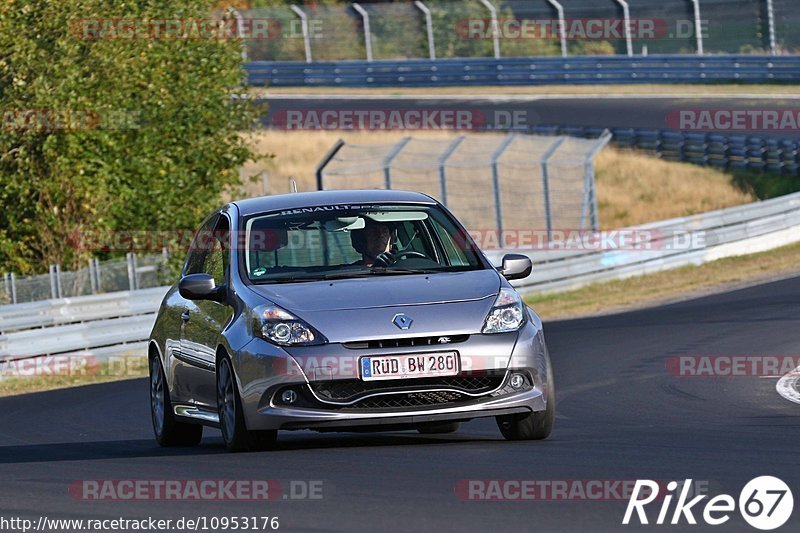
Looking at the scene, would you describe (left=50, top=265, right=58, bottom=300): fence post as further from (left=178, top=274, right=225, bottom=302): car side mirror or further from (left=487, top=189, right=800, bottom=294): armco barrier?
(left=178, top=274, right=225, bottom=302): car side mirror

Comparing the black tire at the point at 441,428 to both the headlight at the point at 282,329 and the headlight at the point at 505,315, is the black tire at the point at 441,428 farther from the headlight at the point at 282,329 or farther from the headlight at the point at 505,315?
the headlight at the point at 282,329

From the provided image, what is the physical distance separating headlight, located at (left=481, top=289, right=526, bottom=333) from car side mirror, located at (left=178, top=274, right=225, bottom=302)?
1.69 metres

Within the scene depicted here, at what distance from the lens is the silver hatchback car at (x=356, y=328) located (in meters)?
8.65

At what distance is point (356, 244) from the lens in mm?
9719

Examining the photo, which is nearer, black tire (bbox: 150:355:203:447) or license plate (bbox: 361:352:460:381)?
license plate (bbox: 361:352:460:381)

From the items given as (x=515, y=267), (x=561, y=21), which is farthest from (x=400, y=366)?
(x=561, y=21)

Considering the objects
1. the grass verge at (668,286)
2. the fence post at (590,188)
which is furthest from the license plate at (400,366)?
the fence post at (590,188)

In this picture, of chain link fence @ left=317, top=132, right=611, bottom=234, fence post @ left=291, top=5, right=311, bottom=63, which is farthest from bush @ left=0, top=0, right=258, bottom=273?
fence post @ left=291, top=5, right=311, bottom=63

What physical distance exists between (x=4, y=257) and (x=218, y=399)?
1750cm

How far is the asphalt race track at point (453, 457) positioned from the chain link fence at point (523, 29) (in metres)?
29.8

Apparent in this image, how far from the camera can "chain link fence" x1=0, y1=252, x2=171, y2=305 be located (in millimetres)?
21250

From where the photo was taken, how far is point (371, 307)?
876 cm

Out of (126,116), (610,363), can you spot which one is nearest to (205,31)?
(126,116)

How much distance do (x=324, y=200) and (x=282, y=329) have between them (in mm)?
1471
